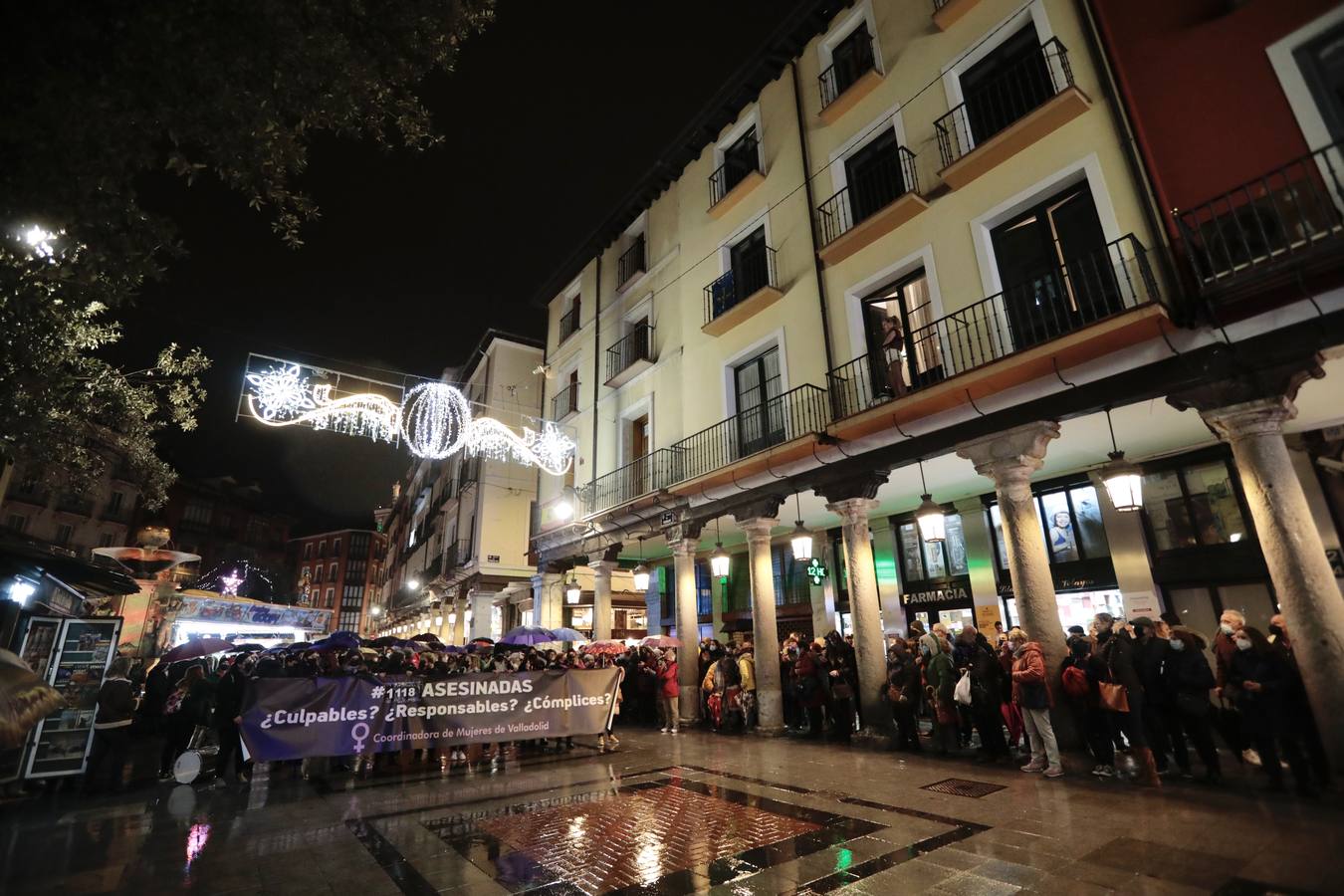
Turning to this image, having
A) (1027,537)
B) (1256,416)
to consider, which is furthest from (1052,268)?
(1027,537)

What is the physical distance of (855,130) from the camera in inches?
494

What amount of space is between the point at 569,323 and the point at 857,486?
49.8 ft

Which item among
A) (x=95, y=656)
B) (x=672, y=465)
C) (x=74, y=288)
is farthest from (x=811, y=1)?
(x=95, y=656)

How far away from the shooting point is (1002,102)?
10.1m

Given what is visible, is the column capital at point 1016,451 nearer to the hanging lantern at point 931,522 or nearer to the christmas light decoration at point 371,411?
the hanging lantern at point 931,522

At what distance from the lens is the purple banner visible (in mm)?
8266

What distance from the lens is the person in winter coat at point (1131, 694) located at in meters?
6.82

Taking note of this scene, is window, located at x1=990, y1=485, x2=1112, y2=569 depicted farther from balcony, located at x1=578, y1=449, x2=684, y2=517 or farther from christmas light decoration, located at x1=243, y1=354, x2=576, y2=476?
christmas light decoration, located at x1=243, y1=354, x2=576, y2=476

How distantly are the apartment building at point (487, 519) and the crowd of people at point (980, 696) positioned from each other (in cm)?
1140

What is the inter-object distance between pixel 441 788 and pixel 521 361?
75.0 ft

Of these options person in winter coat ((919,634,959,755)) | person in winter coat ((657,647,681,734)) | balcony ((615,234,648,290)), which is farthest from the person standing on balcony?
balcony ((615,234,648,290))

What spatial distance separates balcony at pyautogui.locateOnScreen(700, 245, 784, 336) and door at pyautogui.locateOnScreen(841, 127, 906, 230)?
2265 mm

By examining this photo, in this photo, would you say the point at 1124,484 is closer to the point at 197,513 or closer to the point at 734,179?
the point at 734,179

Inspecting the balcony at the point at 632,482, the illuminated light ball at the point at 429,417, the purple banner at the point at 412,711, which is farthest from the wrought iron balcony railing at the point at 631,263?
the purple banner at the point at 412,711
